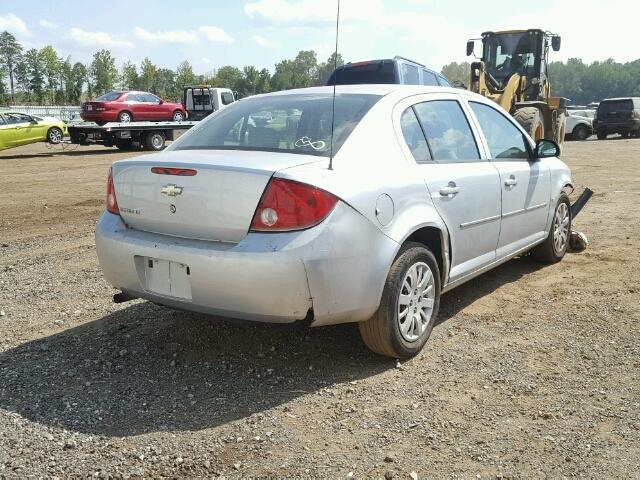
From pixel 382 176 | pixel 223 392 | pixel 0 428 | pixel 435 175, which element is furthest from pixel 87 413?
pixel 435 175

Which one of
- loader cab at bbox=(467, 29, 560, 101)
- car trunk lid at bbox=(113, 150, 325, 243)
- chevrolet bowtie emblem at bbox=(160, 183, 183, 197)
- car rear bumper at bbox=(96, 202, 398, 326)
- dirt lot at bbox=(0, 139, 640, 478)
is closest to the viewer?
dirt lot at bbox=(0, 139, 640, 478)

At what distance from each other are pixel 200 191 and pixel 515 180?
265 centimetres

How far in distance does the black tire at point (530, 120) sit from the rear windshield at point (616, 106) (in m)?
17.7

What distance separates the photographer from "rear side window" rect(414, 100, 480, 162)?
13.4ft

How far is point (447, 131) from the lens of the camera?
4273 mm

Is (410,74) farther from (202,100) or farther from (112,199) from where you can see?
(202,100)

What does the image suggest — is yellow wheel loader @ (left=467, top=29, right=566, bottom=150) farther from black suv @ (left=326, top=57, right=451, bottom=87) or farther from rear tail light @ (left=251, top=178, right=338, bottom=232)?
rear tail light @ (left=251, top=178, right=338, bottom=232)

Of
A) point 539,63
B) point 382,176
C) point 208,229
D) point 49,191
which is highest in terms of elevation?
point 539,63

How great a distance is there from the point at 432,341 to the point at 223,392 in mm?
1449

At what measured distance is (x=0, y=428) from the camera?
2.95 metres

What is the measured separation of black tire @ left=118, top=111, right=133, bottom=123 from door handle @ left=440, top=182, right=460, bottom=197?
66.9 ft

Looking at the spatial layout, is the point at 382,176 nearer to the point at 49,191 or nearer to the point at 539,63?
the point at 49,191

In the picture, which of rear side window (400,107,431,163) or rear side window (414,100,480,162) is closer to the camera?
rear side window (400,107,431,163)

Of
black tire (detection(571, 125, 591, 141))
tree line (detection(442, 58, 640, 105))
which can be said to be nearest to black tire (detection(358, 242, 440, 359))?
black tire (detection(571, 125, 591, 141))
